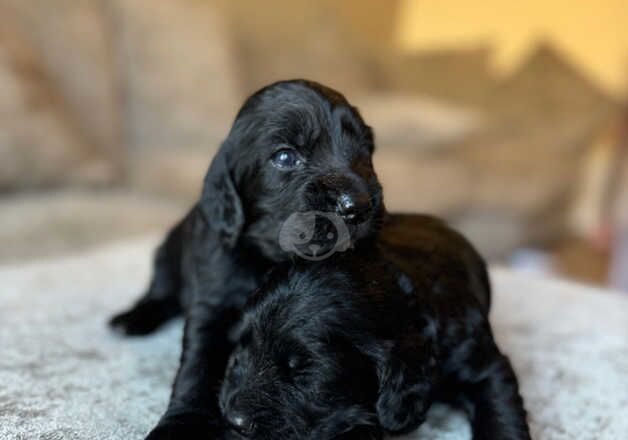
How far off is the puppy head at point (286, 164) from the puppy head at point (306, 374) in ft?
0.53

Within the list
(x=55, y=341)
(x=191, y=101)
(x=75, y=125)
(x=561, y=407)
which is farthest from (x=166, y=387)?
(x=191, y=101)

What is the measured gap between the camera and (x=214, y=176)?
4.98 feet

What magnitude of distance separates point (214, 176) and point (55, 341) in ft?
1.75

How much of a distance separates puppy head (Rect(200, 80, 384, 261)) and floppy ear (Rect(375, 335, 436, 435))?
23 centimetres

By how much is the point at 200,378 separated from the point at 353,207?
0.43m

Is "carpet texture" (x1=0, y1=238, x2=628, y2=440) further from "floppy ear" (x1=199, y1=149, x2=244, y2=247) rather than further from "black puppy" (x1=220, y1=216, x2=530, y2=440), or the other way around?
"floppy ear" (x1=199, y1=149, x2=244, y2=247)

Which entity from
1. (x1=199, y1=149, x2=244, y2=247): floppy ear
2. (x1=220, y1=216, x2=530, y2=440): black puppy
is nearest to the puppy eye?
(x1=199, y1=149, x2=244, y2=247): floppy ear

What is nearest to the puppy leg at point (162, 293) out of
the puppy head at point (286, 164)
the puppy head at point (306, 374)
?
the puppy head at point (286, 164)

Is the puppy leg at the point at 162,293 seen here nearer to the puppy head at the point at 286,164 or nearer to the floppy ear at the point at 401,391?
the puppy head at the point at 286,164

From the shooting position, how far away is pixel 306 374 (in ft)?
3.64

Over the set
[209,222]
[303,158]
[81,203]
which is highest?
[303,158]

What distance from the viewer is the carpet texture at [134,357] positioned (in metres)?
1.27

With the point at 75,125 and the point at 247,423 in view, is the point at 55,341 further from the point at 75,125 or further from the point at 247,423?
the point at 75,125

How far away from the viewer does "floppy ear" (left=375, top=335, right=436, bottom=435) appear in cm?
112
